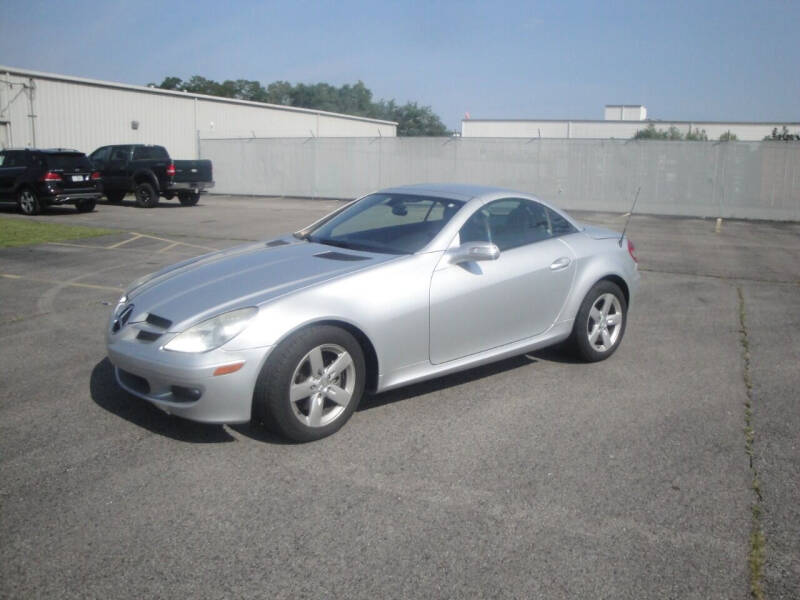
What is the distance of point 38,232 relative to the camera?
49.6 ft

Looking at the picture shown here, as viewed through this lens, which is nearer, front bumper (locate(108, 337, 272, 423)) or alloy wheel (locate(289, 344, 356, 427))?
front bumper (locate(108, 337, 272, 423))

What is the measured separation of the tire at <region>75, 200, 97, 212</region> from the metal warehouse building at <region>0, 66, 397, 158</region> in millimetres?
5703

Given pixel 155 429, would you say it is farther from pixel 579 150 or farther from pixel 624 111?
pixel 624 111

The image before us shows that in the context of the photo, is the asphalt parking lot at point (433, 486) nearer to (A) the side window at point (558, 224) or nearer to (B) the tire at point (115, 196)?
(A) the side window at point (558, 224)

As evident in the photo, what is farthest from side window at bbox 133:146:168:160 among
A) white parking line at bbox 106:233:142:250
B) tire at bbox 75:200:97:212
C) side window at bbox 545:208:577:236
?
side window at bbox 545:208:577:236

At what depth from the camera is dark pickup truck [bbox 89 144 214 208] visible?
76.6 ft

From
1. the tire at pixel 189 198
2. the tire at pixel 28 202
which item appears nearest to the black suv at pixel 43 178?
the tire at pixel 28 202

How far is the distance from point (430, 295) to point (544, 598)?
235cm

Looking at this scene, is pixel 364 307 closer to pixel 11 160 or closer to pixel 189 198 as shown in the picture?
pixel 11 160

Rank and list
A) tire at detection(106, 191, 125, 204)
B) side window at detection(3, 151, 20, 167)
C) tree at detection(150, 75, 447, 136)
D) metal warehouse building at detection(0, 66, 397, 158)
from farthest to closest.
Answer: tree at detection(150, 75, 447, 136) → metal warehouse building at detection(0, 66, 397, 158) → tire at detection(106, 191, 125, 204) → side window at detection(3, 151, 20, 167)

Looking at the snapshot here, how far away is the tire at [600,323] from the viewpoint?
20.1 ft

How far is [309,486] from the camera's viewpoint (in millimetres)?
3969

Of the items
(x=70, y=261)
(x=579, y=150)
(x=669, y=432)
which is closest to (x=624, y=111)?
(x=579, y=150)

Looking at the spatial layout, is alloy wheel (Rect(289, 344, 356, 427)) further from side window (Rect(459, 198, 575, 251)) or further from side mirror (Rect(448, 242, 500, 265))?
side window (Rect(459, 198, 575, 251))
